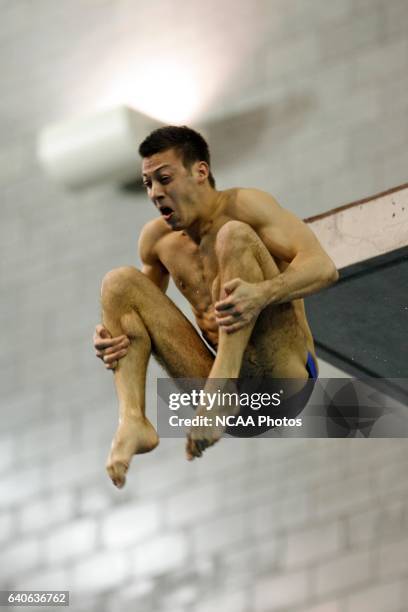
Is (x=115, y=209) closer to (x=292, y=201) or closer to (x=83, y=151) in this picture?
(x=83, y=151)

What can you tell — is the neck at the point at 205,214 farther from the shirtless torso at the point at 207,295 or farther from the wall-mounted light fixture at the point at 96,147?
the wall-mounted light fixture at the point at 96,147

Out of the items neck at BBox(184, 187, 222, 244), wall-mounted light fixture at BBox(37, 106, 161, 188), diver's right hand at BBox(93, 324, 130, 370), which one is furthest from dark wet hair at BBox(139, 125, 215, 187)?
wall-mounted light fixture at BBox(37, 106, 161, 188)

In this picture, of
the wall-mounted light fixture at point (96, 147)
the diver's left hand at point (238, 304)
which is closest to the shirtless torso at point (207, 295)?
the diver's left hand at point (238, 304)

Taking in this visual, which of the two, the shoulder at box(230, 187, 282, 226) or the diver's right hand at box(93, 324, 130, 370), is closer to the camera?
the diver's right hand at box(93, 324, 130, 370)

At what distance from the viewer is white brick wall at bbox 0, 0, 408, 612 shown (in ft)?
24.8

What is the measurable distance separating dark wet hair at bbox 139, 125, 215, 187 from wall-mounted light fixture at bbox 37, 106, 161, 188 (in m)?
3.87

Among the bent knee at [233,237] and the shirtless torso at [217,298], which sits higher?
the bent knee at [233,237]

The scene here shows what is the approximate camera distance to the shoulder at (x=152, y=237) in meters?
4.88

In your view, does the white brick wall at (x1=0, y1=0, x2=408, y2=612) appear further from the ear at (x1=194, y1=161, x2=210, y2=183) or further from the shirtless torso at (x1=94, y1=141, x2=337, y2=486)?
the ear at (x1=194, y1=161, x2=210, y2=183)

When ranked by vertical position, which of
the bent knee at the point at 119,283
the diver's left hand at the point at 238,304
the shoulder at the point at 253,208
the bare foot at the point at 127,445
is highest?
the shoulder at the point at 253,208

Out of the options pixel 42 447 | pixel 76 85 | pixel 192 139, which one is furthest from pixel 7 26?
pixel 192 139

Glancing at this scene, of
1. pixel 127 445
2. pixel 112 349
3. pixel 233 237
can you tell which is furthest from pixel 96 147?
pixel 127 445

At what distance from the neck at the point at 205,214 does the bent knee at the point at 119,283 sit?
0.77ft

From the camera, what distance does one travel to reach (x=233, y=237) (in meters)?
4.41
